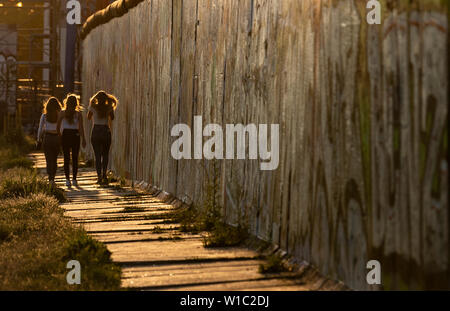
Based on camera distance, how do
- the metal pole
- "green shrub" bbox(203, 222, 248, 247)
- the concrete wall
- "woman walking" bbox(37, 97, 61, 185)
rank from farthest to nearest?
the metal pole → "woman walking" bbox(37, 97, 61, 185) → "green shrub" bbox(203, 222, 248, 247) → the concrete wall

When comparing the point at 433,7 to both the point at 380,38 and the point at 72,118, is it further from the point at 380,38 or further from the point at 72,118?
the point at 72,118

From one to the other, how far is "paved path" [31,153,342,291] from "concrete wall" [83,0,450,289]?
300 mm

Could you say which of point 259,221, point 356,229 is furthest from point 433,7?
point 259,221

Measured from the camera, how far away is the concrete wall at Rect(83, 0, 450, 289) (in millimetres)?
3432

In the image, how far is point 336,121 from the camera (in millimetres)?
4387

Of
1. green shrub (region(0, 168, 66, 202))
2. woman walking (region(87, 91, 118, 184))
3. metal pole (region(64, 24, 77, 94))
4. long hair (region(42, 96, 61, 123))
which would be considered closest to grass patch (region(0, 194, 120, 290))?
green shrub (region(0, 168, 66, 202))

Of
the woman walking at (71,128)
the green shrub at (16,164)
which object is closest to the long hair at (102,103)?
the woman walking at (71,128)

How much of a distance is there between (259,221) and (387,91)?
2.26 metres

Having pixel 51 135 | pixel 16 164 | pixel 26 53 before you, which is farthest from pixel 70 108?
pixel 26 53

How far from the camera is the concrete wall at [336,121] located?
11.3 ft

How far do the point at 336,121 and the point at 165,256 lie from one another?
1.84 m

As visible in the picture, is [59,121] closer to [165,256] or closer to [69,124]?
[69,124]

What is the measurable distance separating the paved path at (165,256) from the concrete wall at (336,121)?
0.30m

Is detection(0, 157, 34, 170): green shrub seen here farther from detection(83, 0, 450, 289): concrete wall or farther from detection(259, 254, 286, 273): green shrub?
detection(259, 254, 286, 273): green shrub
